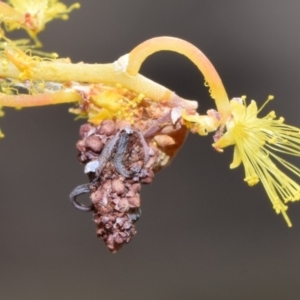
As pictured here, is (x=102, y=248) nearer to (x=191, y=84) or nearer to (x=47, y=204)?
(x=47, y=204)

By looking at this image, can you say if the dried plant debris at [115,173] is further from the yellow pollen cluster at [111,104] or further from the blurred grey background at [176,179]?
the blurred grey background at [176,179]

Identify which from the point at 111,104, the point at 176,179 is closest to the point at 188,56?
the point at 111,104

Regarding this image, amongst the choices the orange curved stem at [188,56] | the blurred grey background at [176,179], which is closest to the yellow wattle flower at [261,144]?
the orange curved stem at [188,56]

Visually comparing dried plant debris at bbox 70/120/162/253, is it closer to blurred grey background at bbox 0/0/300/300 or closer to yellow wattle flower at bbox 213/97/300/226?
yellow wattle flower at bbox 213/97/300/226

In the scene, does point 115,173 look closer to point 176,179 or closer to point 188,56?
point 188,56

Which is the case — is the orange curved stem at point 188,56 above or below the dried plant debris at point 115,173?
above

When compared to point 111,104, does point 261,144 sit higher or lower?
lower

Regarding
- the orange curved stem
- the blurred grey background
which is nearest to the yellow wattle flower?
the orange curved stem
